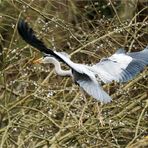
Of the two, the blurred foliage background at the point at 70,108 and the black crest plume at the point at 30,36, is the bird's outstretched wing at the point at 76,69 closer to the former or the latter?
the black crest plume at the point at 30,36

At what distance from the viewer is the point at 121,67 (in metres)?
4.57

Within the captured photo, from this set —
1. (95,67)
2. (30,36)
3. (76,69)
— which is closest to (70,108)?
(95,67)

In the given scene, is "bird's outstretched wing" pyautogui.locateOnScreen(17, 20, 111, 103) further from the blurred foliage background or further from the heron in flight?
the blurred foliage background

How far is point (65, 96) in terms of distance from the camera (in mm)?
5734

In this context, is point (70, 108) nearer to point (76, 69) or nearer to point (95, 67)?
point (95, 67)

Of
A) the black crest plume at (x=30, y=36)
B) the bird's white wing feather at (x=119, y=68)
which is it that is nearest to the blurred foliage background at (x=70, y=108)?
the bird's white wing feather at (x=119, y=68)

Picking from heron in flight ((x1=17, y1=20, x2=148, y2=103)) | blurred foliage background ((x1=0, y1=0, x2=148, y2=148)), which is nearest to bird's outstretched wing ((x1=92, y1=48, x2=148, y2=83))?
heron in flight ((x1=17, y1=20, x2=148, y2=103))

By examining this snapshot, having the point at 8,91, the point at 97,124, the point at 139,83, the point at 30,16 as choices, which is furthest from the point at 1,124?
the point at 30,16

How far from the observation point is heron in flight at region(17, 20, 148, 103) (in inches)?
160

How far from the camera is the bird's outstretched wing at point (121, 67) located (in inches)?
174

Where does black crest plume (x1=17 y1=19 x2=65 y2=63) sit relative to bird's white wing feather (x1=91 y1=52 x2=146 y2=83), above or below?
above

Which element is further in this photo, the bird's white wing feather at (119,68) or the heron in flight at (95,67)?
the bird's white wing feather at (119,68)

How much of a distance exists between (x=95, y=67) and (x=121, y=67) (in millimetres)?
180

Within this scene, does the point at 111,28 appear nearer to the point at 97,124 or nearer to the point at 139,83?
the point at 139,83
